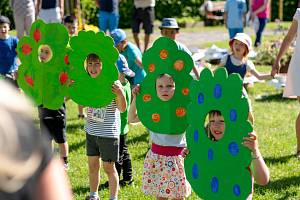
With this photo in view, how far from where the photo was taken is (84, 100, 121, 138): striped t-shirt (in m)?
5.08

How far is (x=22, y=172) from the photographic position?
153 cm

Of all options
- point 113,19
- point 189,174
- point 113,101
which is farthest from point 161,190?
point 113,19

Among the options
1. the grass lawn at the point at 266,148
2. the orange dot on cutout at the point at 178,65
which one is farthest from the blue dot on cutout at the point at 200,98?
the grass lawn at the point at 266,148

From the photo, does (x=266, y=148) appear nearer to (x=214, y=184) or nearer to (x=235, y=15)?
(x=214, y=184)

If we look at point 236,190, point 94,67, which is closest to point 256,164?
point 236,190

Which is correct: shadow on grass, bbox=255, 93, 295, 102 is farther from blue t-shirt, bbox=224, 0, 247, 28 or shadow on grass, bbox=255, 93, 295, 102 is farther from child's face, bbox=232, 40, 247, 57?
blue t-shirt, bbox=224, 0, 247, 28

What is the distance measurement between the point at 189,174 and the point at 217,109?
0.50 m

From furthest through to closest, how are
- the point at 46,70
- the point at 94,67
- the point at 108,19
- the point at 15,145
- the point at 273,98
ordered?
the point at 108,19 → the point at 273,98 → the point at 46,70 → the point at 94,67 → the point at 15,145

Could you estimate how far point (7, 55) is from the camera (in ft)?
23.8

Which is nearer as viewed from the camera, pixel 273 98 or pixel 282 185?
pixel 282 185

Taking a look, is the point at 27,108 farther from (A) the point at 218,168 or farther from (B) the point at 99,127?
(B) the point at 99,127

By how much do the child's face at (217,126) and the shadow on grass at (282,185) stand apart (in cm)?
172

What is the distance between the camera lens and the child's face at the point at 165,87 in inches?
182

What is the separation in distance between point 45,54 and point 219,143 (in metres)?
2.20
